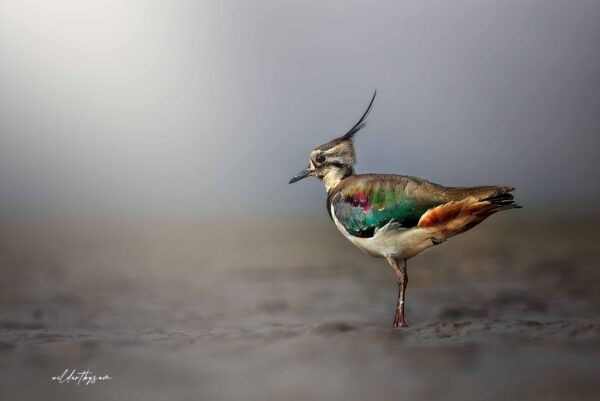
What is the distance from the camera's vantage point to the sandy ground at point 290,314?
2133 mm

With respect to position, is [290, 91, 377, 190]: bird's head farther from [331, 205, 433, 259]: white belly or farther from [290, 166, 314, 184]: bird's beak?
[331, 205, 433, 259]: white belly

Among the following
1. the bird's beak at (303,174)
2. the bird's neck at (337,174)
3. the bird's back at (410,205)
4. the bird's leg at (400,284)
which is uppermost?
the bird's beak at (303,174)

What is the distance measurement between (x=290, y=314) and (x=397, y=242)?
0.45 meters

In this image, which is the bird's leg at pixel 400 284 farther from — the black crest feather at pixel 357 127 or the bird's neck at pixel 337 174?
the black crest feather at pixel 357 127

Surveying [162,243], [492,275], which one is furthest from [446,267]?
[162,243]

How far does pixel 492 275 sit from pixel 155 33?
1362 millimetres

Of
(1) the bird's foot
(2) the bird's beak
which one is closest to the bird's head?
(2) the bird's beak

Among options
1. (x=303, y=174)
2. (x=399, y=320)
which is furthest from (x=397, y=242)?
(x=303, y=174)

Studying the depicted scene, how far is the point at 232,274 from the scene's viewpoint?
246 cm

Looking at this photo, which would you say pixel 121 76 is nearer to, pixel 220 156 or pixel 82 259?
pixel 220 156

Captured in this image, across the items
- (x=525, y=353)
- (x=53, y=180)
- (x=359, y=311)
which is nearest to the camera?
(x=525, y=353)

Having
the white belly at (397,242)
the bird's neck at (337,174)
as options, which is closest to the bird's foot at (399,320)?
the white belly at (397,242)

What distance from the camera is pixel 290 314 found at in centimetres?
235

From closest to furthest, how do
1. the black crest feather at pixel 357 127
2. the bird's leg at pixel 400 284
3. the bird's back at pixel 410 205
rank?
the bird's back at pixel 410 205
the bird's leg at pixel 400 284
the black crest feather at pixel 357 127
